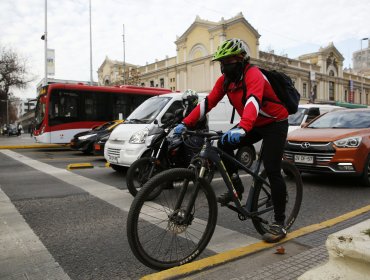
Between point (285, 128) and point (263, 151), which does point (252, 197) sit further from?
point (285, 128)

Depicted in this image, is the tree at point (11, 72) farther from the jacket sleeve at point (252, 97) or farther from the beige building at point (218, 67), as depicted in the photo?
the jacket sleeve at point (252, 97)

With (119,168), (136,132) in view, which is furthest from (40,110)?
(136,132)

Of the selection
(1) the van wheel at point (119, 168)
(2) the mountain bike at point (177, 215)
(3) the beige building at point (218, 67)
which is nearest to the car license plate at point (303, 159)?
(2) the mountain bike at point (177, 215)

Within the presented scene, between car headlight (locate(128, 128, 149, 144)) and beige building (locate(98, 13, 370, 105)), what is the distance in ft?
101

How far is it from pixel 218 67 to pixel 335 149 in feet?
105

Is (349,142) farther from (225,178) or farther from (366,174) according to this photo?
(225,178)

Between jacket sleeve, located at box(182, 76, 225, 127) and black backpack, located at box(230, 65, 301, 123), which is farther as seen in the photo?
jacket sleeve, located at box(182, 76, 225, 127)

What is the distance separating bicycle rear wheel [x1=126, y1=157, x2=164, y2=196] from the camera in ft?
19.6

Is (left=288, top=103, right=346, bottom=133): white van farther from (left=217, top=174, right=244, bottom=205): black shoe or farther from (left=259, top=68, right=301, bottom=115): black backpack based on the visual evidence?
(left=217, top=174, right=244, bottom=205): black shoe

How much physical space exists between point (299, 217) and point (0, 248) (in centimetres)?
358

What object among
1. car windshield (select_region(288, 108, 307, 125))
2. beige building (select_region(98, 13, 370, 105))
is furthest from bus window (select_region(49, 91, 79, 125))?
beige building (select_region(98, 13, 370, 105))

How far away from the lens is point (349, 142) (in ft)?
22.0

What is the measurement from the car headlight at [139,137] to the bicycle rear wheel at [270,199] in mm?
3752

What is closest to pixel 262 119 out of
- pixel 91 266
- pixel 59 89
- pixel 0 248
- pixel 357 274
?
pixel 357 274
